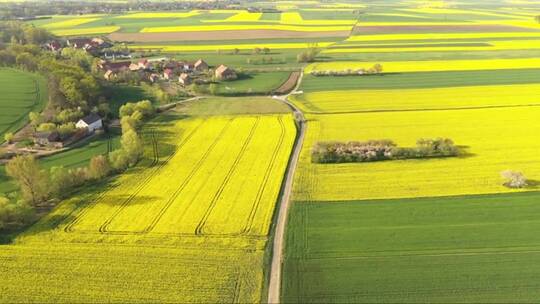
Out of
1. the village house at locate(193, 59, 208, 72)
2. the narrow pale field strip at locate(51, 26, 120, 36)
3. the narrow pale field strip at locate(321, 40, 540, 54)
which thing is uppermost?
the narrow pale field strip at locate(51, 26, 120, 36)

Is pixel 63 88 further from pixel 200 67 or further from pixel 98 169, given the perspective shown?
pixel 200 67

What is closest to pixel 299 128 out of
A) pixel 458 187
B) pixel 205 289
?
pixel 458 187

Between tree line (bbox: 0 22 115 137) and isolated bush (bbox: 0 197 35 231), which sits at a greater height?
tree line (bbox: 0 22 115 137)

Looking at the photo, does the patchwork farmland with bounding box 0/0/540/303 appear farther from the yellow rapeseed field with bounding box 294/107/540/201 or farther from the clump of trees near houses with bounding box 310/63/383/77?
the clump of trees near houses with bounding box 310/63/383/77

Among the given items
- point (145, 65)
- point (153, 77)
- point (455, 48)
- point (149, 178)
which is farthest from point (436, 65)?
point (149, 178)

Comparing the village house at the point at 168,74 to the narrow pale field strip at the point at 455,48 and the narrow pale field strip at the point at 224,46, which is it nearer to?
the narrow pale field strip at the point at 224,46

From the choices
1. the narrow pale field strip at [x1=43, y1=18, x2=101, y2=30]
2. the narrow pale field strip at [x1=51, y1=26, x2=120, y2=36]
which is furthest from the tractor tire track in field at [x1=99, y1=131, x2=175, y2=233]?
the narrow pale field strip at [x1=43, y1=18, x2=101, y2=30]
